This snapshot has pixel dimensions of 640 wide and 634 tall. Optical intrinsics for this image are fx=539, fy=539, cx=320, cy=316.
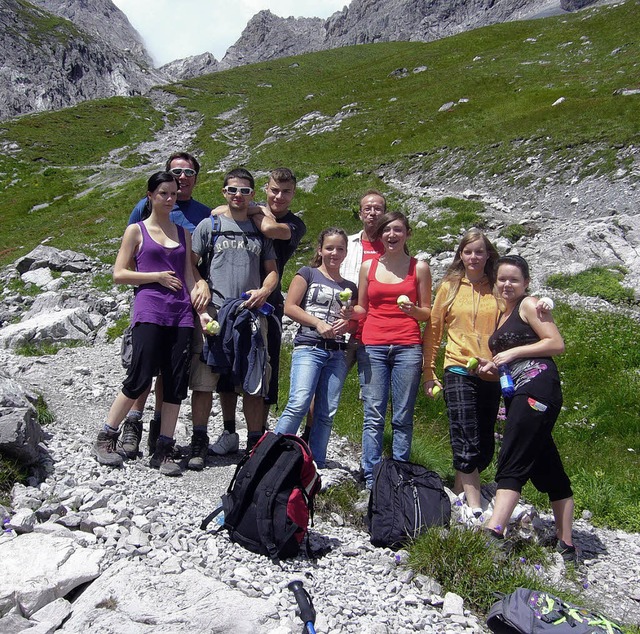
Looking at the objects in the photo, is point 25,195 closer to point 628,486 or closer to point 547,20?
point 628,486

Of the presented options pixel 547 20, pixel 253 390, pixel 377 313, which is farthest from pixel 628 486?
pixel 547 20

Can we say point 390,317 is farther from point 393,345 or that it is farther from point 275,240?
point 275,240

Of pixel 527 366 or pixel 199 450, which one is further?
pixel 199 450

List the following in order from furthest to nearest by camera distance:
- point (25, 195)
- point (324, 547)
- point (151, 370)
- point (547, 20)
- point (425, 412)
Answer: point (547, 20) → point (25, 195) → point (425, 412) → point (151, 370) → point (324, 547)

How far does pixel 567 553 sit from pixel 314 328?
11.2 feet

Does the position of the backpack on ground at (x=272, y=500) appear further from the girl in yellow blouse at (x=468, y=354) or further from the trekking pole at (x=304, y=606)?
the girl in yellow blouse at (x=468, y=354)

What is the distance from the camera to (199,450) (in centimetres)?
634

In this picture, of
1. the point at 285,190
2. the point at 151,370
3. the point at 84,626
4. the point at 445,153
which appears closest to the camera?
the point at 84,626

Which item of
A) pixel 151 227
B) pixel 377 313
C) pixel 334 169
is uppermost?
pixel 334 169

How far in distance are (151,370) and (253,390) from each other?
44.4 inches

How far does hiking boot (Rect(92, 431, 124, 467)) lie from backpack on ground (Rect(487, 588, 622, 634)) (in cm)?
398

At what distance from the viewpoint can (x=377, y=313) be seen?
6133 mm

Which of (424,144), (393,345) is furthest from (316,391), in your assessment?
(424,144)

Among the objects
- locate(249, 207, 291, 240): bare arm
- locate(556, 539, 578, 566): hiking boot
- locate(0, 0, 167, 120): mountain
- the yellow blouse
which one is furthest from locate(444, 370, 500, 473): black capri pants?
locate(0, 0, 167, 120): mountain
